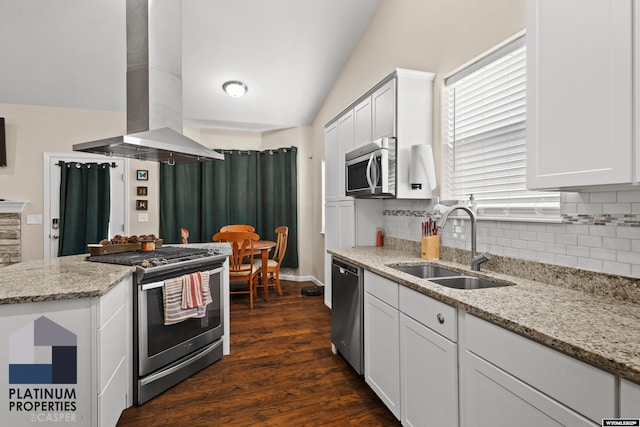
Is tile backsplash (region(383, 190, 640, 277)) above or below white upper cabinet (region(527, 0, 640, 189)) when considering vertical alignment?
below

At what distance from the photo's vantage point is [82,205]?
4652mm

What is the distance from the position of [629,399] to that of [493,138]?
1667 mm

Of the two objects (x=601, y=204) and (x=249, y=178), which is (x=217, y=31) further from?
(x=601, y=204)

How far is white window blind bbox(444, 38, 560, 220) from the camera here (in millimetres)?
1930

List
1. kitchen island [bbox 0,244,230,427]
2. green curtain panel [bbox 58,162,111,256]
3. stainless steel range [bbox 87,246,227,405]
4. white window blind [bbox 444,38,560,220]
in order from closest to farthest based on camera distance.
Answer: kitchen island [bbox 0,244,230,427]
white window blind [bbox 444,38,560,220]
stainless steel range [bbox 87,246,227,405]
green curtain panel [bbox 58,162,111,256]

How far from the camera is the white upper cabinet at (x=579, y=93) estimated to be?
1.07 metres

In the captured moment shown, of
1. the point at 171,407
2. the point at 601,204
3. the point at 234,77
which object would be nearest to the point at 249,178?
the point at 234,77

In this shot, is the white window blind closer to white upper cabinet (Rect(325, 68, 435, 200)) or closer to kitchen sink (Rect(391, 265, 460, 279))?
white upper cabinet (Rect(325, 68, 435, 200))

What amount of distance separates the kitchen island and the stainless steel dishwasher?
1.52 metres

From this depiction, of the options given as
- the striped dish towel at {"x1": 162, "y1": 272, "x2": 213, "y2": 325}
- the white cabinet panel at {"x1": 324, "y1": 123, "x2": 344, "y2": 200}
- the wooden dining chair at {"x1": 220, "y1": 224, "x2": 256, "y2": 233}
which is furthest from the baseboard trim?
the striped dish towel at {"x1": 162, "y1": 272, "x2": 213, "y2": 325}

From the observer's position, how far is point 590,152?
1.18m

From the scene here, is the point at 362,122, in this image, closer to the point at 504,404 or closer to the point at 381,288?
A: the point at 381,288

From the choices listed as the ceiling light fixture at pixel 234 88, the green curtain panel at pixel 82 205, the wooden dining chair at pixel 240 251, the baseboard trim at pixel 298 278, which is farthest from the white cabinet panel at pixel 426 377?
the green curtain panel at pixel 82 205

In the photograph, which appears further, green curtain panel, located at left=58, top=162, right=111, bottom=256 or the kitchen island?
green curtain panel, located at left=58, top=162, right=111, bottom=256
